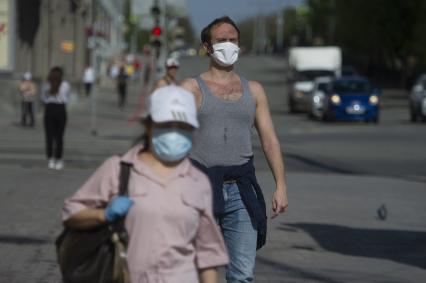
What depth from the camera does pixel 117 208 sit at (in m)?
4.66

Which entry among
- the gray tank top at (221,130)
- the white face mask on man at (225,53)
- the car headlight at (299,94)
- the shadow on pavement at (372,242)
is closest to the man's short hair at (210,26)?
the white face mask on man at (225,53)

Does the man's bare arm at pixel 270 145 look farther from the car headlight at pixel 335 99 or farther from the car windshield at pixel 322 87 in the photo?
the car windshield at pixel 322 87

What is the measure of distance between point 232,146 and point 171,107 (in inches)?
73.6

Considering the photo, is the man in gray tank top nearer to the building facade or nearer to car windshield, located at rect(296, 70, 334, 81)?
the building facade

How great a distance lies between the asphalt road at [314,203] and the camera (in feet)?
34.2

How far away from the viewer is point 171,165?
4.85m

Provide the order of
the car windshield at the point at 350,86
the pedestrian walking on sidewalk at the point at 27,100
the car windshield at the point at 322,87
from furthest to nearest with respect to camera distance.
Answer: the car windshield at the point at 322,87 < the car windshield at the point at 350,86 < the pedestrian walking on sidewalk at the point at 27,100

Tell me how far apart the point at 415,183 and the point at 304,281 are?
374 inches

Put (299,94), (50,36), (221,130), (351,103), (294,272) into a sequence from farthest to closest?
(50,36) < (299,94) < (351,103) < (294,272) < (221,130)

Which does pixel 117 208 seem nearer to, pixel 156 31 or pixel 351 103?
pixel 156 31

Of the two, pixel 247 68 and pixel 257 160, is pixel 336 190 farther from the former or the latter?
pixel 247 68

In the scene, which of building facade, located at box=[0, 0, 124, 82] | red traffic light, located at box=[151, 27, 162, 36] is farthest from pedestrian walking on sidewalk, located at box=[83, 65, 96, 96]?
red traffic light, located at box=[151, 27, 162, 36]

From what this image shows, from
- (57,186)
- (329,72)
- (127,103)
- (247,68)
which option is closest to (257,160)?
(57,186)

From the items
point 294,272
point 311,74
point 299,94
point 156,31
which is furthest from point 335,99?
point 294,272
